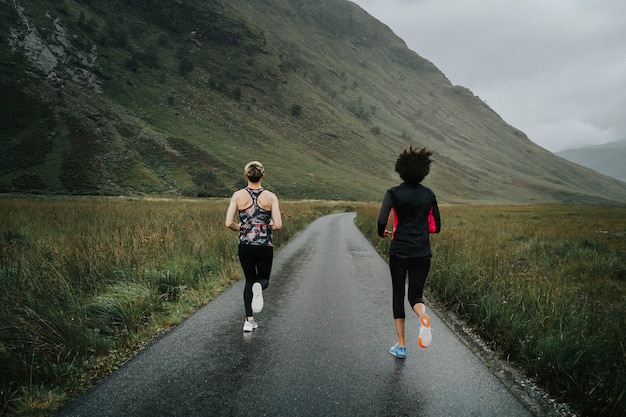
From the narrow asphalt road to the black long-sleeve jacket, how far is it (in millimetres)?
1430

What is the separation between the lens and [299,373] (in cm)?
354

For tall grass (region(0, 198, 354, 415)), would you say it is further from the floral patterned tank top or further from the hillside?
the hillside

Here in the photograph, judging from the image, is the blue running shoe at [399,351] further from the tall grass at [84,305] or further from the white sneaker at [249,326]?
the tall grass at [84,305]

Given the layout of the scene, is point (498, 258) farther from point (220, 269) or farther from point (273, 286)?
point (220, 269)

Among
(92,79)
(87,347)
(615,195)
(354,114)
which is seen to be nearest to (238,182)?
(92,79)

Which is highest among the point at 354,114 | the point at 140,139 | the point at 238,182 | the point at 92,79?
the point at 354,114

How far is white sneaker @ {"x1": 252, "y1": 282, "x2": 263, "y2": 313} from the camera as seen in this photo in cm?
459

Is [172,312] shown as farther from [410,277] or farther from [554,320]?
[554,320]

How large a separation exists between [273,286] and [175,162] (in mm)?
67600

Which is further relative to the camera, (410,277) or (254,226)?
(254,226)

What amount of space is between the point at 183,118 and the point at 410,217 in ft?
311

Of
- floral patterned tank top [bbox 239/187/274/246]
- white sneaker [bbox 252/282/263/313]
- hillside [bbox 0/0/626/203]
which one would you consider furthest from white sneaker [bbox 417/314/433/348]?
hillside [bbox 0/0/626/203]

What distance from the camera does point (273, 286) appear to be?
752cm

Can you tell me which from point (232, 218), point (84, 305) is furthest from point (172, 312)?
point (232, 218)
